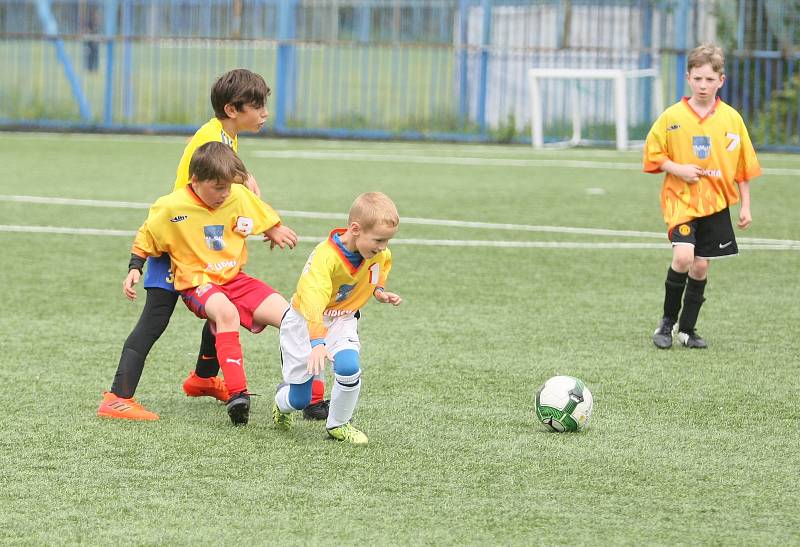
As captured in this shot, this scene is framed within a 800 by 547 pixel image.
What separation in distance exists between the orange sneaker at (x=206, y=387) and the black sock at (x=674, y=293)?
2484 mm

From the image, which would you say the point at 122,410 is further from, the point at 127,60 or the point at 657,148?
the point at 127,60

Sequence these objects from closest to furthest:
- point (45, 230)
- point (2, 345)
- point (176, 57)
Result: point (2, 345)
point (45, 230)
point (176, 57)

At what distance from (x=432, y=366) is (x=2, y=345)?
2048 millimetres

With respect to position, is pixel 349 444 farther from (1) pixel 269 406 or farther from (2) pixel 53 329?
(2) pixel 53 329

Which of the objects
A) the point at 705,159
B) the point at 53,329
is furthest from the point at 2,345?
the point at 705,159

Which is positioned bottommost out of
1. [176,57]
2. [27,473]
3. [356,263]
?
[27,473]

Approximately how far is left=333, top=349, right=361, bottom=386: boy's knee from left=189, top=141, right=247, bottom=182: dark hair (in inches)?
32.9

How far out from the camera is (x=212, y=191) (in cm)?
537

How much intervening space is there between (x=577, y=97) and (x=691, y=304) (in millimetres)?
13933

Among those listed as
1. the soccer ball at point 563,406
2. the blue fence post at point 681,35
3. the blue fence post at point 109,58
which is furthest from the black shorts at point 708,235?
the blue fence post at point 109,58

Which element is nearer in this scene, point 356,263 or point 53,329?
point 356,263

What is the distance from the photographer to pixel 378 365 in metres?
6.39

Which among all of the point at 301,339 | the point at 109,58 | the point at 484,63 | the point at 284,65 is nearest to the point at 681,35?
the point at 484,63

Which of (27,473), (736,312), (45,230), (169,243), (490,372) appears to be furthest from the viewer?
(45,230)
